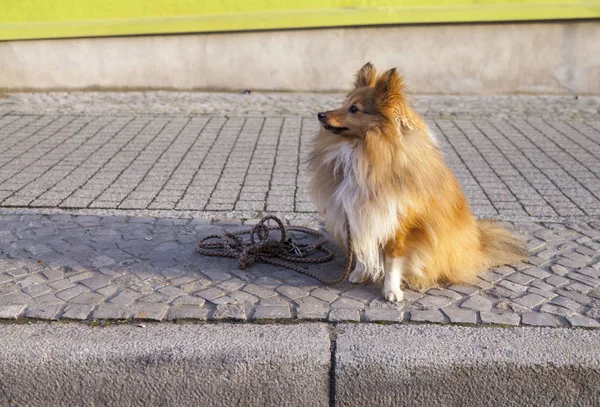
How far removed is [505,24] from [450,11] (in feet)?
2.81

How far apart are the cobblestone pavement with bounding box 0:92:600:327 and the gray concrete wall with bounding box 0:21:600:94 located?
361 mm

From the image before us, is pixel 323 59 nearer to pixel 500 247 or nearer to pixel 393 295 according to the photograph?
pixel 500 247

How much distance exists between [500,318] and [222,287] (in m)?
1.61

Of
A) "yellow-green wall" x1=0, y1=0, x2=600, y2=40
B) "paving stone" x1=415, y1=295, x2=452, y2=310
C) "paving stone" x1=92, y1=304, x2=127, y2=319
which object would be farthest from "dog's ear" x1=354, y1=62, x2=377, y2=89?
"yellow-green wall" x1=0, y1=0, x2=600, y2=40

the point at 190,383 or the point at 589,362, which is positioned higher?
the point at 589,362

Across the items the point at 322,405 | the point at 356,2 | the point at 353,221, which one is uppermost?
the point at 356,2

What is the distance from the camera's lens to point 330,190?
389 centimetres

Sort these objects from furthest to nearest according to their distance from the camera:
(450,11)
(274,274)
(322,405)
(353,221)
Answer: (450,11)
(274,274)
(353,221)
(322,405)

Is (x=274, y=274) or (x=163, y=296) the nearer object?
(x=163, y=296)

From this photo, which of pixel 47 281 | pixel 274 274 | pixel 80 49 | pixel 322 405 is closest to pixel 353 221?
pixel 274 274

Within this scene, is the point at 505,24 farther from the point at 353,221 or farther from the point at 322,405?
the point at 322,405

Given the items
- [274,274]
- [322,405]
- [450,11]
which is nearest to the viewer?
[322,405]

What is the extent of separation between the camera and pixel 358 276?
407cm

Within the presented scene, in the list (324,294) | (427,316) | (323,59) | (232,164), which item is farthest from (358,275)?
(323,59)
